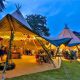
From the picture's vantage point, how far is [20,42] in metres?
27.4

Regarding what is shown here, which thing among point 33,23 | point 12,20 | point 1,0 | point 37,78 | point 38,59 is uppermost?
point 33,23

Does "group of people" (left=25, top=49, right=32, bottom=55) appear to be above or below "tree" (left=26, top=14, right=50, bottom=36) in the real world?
below

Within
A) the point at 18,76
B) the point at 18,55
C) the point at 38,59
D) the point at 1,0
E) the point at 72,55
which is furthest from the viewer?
the point at 72,55

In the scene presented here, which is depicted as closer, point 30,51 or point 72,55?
point 72,55

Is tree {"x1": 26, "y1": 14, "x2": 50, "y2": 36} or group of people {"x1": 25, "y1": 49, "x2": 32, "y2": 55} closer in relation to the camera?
group of people {"x1": 25, "y1": 49, "x2": 32, "y2": 55}

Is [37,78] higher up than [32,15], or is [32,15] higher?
[32,15]

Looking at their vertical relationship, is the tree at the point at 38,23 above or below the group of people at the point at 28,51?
above

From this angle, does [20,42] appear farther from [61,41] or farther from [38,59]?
[61,41]

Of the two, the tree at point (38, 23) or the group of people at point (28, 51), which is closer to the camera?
the group of people at point (28, 51)

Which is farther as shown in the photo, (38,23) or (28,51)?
(38,23)

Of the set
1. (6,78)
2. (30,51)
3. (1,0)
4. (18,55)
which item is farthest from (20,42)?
(6,78)

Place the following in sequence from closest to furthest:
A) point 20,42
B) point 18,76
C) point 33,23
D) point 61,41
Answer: point 18,76, point 61,41, point 20,42, point 33,23

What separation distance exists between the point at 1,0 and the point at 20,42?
13193mm

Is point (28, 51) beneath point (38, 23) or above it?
beneath
